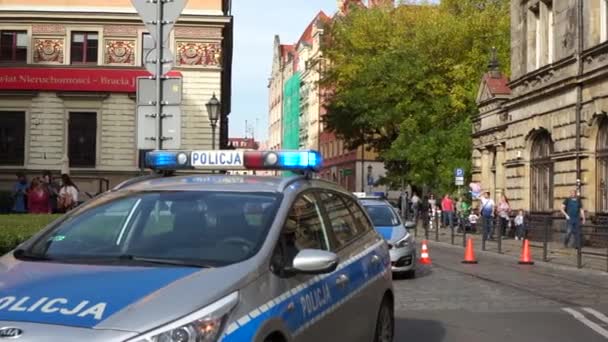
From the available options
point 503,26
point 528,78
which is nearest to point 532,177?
point 528,78

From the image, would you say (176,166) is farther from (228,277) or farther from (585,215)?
(585,215)

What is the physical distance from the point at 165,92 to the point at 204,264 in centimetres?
771

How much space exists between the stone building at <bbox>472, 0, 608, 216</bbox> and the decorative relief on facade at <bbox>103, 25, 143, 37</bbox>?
19214mm

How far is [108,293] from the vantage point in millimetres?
3822

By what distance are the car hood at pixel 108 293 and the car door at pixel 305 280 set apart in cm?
48

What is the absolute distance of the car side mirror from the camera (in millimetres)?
4551

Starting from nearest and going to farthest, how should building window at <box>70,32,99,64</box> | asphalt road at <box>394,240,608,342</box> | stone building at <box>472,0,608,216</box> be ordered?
1. asphalt road at <box>394,240,608,342</box>
2. stone building at <box>472,0,608,216</box>
3. building window at <box>70,32,99,64</box>

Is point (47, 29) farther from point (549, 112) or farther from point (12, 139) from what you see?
point (549, 112)

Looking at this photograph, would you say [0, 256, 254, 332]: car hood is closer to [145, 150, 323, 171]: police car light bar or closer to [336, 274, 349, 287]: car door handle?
[336, 274, 349, 287]: car door handle

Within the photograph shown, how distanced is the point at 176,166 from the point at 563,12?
24.1 metres

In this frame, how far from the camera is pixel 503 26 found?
4431 centimetres

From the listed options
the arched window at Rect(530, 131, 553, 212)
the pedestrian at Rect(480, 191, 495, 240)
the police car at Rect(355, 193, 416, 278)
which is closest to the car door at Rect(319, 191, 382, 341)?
the police car at Rect(355, 193, 416, 278)

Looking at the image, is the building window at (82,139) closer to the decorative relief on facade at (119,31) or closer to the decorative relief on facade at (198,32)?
the decorative relief on facade at (119,31)

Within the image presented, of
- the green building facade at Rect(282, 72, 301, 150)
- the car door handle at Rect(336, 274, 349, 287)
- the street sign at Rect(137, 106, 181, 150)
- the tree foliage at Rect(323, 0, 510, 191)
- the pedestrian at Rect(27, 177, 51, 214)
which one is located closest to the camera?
the car door handle at Rect(336, 274, 349, 287)
